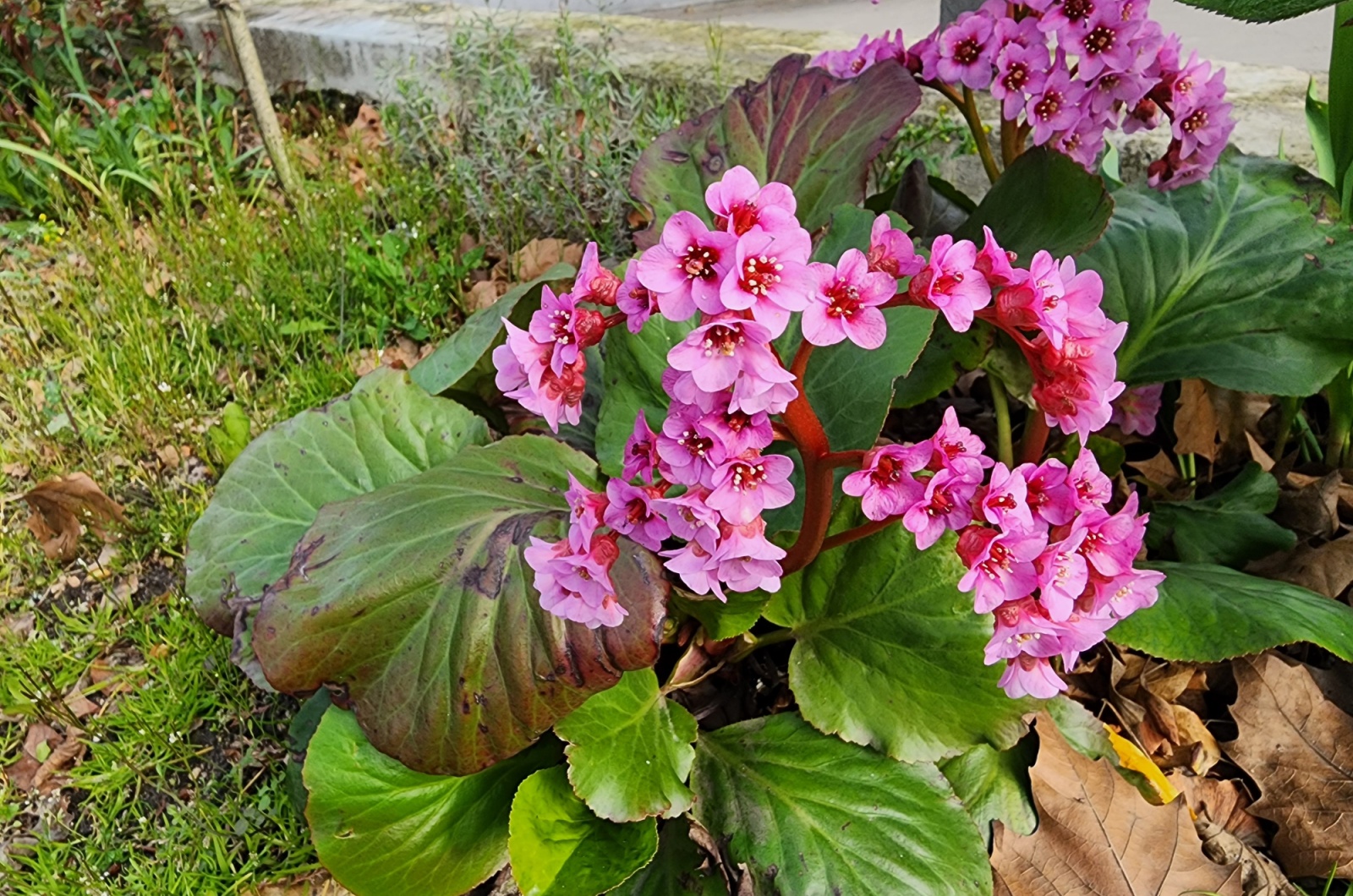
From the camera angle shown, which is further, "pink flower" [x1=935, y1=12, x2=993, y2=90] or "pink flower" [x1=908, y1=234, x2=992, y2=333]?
"pink flower" [x1=935, y1=12, x2=993, y2=90]

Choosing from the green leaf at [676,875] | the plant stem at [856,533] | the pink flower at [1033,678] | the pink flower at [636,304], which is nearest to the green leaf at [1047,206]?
the plant stem at [856,533]

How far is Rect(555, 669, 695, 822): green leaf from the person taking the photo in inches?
53.2

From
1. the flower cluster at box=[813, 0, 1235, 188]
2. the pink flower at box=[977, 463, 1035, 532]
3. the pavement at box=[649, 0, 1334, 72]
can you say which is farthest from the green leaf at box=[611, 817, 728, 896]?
the pavement at box=[649, 0, 1334, 72]

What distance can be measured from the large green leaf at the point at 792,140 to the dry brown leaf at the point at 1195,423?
0.81m

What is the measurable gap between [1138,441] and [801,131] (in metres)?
1.02

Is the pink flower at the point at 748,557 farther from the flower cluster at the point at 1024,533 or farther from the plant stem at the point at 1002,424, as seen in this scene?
the plant stem at the point at 1002,424

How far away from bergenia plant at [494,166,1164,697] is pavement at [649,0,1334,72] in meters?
1.75

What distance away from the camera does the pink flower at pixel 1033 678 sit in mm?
1152

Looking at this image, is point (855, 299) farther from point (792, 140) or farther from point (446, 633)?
point (792, 140)

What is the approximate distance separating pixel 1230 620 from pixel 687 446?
86 centimetres

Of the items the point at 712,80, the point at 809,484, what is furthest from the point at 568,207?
the point at 809,484

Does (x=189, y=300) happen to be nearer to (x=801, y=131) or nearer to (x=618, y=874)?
(x=801, y=131)

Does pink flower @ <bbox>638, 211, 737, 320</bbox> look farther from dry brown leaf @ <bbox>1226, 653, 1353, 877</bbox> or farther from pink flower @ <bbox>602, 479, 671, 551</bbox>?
dry brown leaf @ <bbox>1226, 653, 1353, 877</bbox>

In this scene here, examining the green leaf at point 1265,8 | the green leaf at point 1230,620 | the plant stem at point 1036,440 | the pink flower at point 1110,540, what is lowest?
the green leaf at point 1230,620
